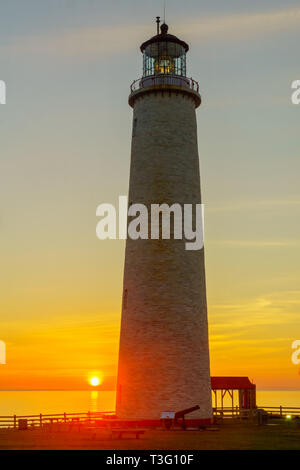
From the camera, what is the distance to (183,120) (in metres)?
37.1

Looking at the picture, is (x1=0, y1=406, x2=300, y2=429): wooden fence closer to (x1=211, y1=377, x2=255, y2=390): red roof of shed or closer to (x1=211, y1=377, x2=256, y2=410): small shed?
(x1=211, y1=377, x2=255, y2=390): red roof of shed

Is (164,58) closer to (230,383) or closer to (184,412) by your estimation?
(184,412)

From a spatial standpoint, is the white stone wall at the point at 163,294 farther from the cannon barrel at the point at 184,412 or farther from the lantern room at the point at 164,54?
the lantern room at the point at 164,54

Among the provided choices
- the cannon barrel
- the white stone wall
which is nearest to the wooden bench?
the cannon barrel

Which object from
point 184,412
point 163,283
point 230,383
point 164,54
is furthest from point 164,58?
point 230,383

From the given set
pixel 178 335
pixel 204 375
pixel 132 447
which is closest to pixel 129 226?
pixel 178 335

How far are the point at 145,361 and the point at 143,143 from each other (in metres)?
12.7

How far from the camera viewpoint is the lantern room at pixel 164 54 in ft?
127

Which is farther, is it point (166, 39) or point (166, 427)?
point (166, 39)

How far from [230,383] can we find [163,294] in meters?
17.0
